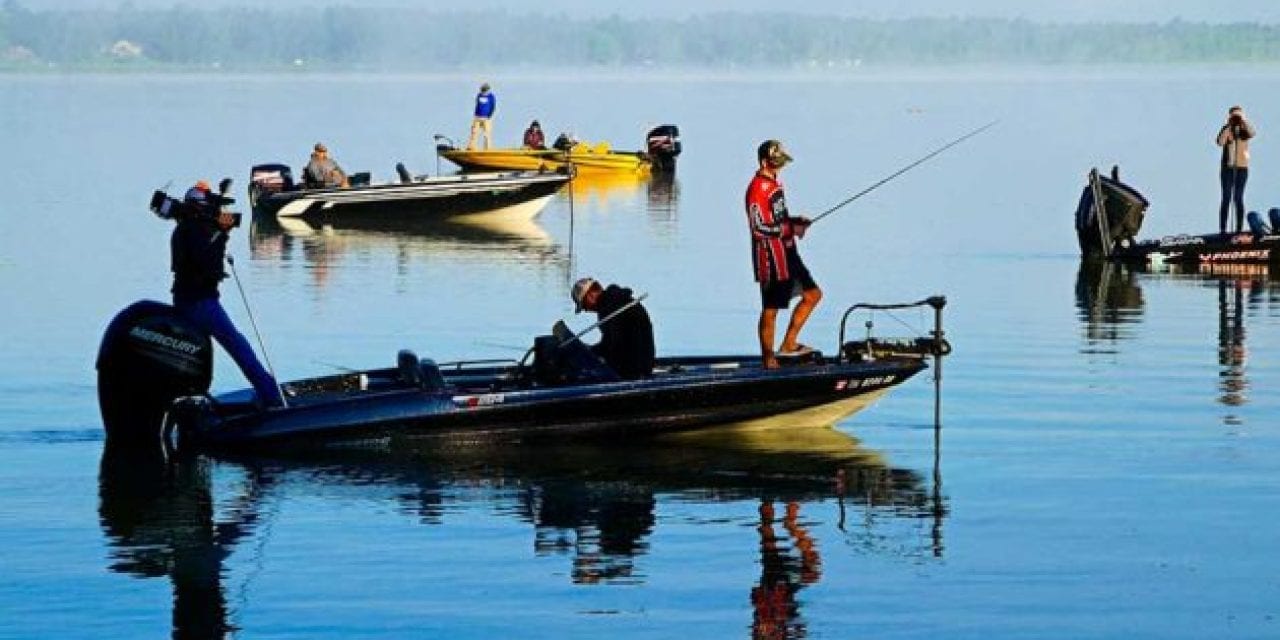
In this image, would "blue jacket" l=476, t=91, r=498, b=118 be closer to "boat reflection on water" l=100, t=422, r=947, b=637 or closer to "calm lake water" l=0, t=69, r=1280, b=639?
"calm lake water" l=0, t=69, r=1280, b=639

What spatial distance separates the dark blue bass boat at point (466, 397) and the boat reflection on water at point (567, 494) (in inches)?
7.3

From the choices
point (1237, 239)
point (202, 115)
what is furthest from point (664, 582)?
point (202, 115)

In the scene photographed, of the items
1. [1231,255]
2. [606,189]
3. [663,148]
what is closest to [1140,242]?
[1231,255]

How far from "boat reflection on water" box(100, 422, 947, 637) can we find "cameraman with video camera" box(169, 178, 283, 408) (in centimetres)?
64

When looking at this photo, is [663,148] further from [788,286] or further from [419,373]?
[419,373]

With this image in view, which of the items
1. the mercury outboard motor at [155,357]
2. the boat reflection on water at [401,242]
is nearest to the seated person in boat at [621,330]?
the mercury outboard motor at [155,357]

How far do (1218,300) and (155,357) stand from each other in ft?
49.1

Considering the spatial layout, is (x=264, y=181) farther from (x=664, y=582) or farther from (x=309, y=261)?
(x=664, y=582)

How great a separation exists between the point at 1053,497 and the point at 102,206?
34.0 meters

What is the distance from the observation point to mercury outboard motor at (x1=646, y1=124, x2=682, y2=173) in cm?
6300

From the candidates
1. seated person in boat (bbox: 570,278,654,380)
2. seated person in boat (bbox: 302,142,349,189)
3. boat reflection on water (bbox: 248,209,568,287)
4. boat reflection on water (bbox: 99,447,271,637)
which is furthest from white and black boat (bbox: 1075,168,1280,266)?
boat reflection on water (bbox: 99,447,271,637)

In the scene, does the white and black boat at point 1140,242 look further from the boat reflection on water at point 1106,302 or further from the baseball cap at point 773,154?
the baseball cap at point 773,154

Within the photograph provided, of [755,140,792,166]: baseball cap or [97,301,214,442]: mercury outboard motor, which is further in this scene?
[755,140,792,166]: baseball cap

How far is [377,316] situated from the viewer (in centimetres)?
3058
